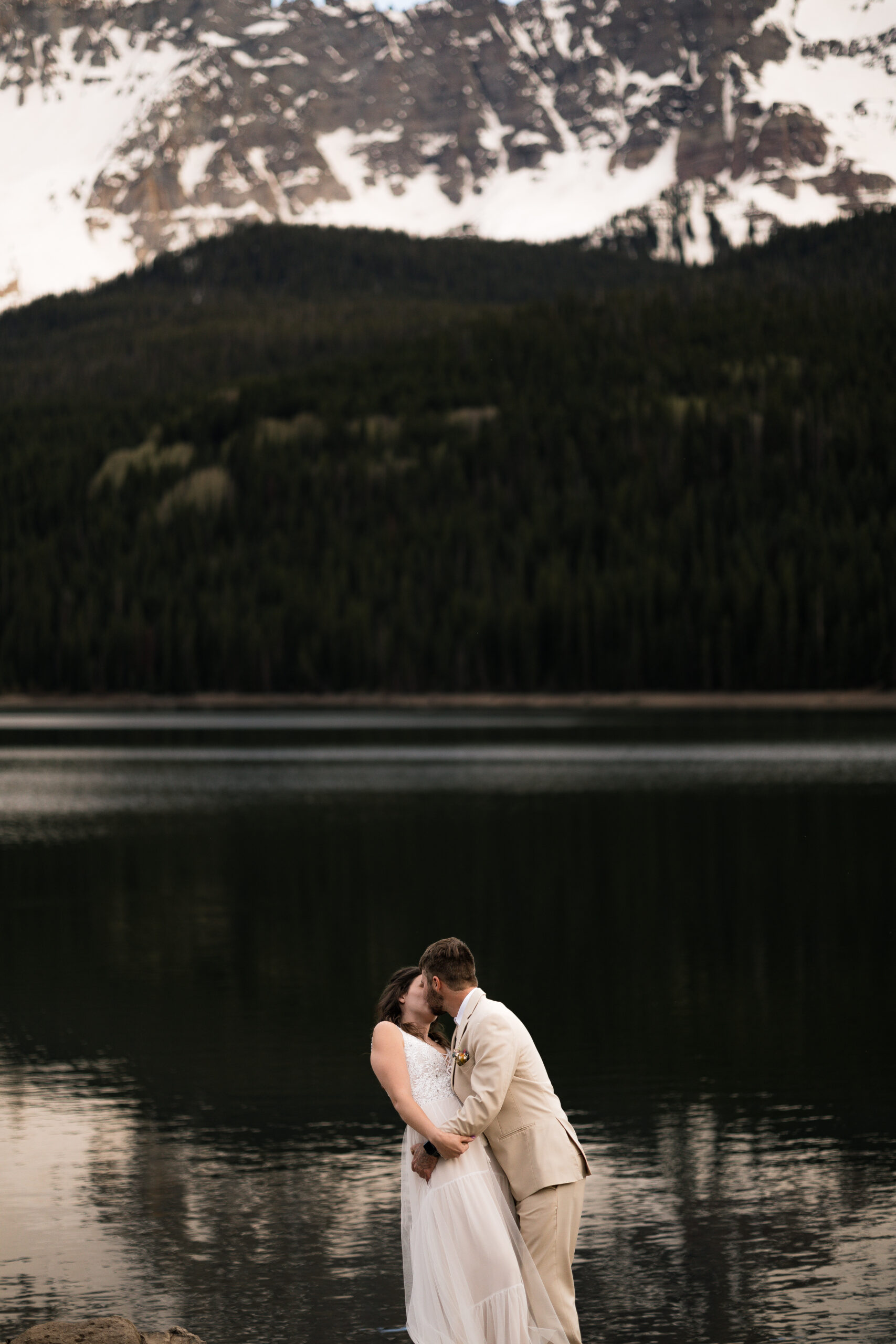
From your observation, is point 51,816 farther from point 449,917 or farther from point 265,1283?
point 265,1283

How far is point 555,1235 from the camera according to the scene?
9.84 metres

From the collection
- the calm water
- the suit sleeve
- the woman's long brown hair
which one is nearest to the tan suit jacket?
the suit sleeve

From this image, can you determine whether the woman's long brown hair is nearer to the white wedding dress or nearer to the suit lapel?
the white wedding dress

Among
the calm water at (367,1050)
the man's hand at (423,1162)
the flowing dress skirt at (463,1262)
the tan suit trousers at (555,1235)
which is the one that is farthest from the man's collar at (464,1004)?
the calm water at (367,1050)

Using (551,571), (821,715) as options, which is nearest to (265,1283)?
(821,715)

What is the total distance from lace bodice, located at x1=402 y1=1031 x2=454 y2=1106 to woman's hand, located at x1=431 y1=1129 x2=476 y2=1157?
232mm

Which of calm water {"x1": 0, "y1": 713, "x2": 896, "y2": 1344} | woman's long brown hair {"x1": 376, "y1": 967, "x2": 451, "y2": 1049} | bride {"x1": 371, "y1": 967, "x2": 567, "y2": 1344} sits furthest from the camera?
calm water {"x1": 0, "y1": 713, "x2": 896, "y2": 1344}

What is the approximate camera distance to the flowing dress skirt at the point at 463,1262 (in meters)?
9.50

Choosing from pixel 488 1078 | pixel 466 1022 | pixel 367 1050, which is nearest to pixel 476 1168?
pixel 488 1078

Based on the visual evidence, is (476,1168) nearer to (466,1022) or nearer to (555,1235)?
(555,1235)

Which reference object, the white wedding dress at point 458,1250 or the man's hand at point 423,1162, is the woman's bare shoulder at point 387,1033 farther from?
the man's hand at point 423,1162

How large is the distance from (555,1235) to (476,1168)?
25.9 inches

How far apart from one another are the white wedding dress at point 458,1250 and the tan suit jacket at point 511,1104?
6.1 inches

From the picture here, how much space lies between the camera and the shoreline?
14650cm
